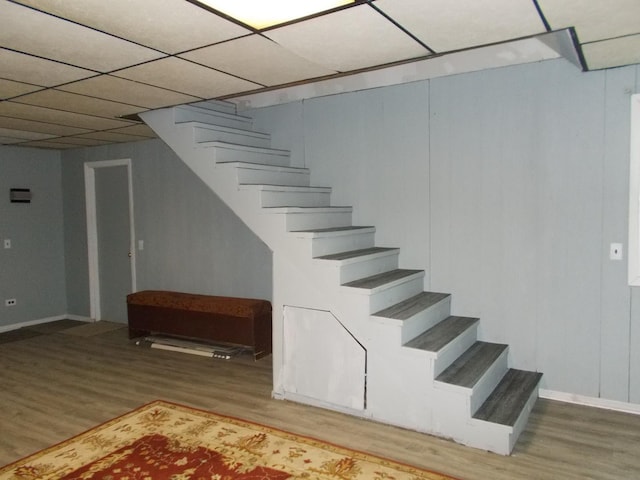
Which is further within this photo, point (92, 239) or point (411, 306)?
point (92, 239)

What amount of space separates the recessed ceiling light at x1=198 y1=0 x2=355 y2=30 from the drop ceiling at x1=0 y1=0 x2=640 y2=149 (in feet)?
0.19

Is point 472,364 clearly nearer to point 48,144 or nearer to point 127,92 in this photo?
point 127,92

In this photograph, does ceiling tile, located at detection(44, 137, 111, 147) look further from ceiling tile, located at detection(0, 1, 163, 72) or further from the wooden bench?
ceiling tile, located at detection(0, 1, 163, 72)

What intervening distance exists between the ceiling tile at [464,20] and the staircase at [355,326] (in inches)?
63.8

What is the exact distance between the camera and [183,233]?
19.0ft

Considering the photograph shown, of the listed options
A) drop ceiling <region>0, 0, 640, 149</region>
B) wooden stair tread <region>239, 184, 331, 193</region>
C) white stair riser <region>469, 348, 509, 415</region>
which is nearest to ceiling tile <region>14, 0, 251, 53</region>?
drop ceiling <region>0, 0, 640, 149</region>

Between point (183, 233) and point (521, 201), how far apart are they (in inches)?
153

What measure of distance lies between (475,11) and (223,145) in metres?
Result: 2.38

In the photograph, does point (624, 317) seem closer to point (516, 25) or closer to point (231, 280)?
point (516, 25)

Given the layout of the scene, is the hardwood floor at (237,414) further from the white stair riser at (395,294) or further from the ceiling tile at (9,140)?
the ceiling tile at (9,140)

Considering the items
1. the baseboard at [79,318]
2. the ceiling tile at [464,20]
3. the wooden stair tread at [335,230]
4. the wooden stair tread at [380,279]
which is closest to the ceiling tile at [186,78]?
the wooden stair tread at [335,230]

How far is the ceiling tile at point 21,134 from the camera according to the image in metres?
5.29

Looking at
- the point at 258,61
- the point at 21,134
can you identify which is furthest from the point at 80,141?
the point at 258,61

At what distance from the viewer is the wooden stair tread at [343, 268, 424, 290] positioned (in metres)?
3.48
